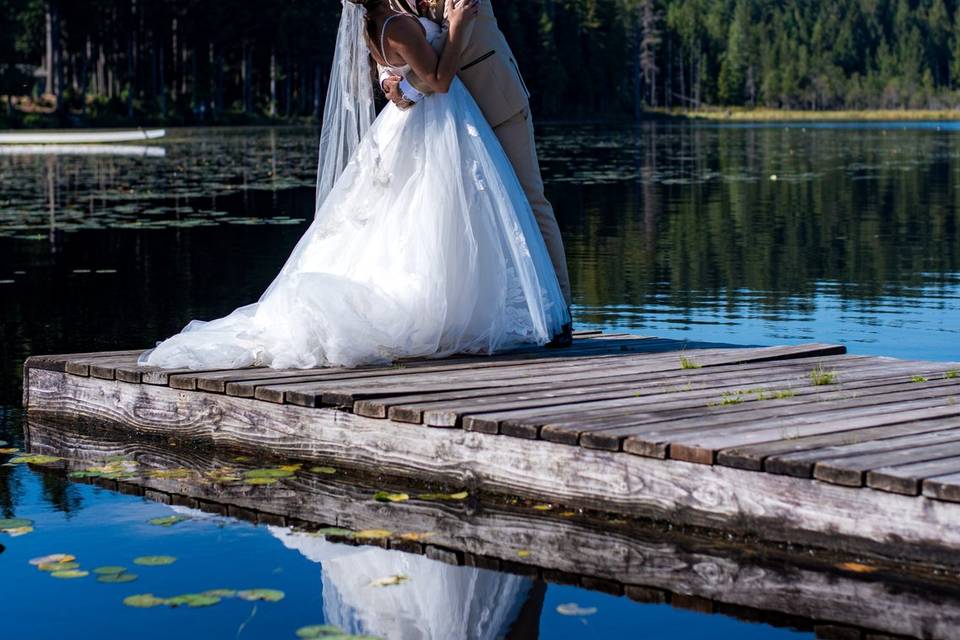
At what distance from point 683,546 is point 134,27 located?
78879 millimetres

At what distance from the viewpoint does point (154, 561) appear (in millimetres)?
4367

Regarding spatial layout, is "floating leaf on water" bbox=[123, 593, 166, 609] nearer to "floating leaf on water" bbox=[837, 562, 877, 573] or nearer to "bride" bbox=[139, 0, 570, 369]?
"floating leaf on water" bbox=[837, 562, 877, 573]

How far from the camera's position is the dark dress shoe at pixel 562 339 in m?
6.73

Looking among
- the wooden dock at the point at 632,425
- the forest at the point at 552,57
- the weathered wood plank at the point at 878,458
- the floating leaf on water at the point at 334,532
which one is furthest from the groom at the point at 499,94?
the forest at the point at 552,57

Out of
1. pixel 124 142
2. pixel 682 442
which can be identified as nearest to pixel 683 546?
pixel 682 442

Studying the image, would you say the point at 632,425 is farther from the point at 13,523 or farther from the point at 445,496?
the point at 13,523

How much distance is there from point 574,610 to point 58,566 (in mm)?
1530

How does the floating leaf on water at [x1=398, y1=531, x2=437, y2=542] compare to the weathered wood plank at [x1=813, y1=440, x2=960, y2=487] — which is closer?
the weathered wood plank at [x1=813, y1=440, x2=960, y2=487]

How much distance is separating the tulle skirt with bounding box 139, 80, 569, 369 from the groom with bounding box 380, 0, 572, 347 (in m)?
0.09

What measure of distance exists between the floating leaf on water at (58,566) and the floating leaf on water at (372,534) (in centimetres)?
85

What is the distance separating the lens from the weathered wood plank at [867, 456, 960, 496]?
12.9 feet

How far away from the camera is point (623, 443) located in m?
4.57

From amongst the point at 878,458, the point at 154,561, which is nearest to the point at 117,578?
the point at 154,561

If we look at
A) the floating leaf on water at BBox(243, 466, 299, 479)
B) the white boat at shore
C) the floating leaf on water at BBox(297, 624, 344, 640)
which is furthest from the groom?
the white boat at shore
